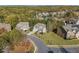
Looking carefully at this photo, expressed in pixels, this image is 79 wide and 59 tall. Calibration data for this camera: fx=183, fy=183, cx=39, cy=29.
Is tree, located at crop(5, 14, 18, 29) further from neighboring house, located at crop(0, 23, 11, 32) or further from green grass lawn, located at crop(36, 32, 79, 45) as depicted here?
green grass lawn, located at crop(36, 32, 79, 45)

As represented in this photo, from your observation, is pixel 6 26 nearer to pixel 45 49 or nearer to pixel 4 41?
pixel 4 41

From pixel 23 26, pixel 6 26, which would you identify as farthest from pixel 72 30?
pixel 6 26

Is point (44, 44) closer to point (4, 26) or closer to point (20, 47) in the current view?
point (20, 47)

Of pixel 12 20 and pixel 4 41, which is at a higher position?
pixel 12 20

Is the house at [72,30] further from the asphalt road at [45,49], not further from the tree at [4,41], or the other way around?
the tree at [4,41]

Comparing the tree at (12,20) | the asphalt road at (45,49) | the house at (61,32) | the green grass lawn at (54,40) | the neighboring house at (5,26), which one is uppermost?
the tree at (12,20)

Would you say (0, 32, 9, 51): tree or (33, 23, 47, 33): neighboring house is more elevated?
(33, 23, 47, 33): neighboring house

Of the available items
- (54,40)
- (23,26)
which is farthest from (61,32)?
(23,26)

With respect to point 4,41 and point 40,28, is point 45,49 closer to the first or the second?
point 40,28

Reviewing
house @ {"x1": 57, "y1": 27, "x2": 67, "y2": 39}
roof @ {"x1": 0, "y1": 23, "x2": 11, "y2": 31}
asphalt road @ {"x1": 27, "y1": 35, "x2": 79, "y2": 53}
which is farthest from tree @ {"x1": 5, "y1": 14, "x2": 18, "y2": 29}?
house @ {"x1": 57, "y1": 27, "x2": 67, "y2": 39}

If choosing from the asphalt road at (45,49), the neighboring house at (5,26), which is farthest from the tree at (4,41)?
the asphalt road at (45,49)

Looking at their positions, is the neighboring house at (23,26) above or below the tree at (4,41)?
above
